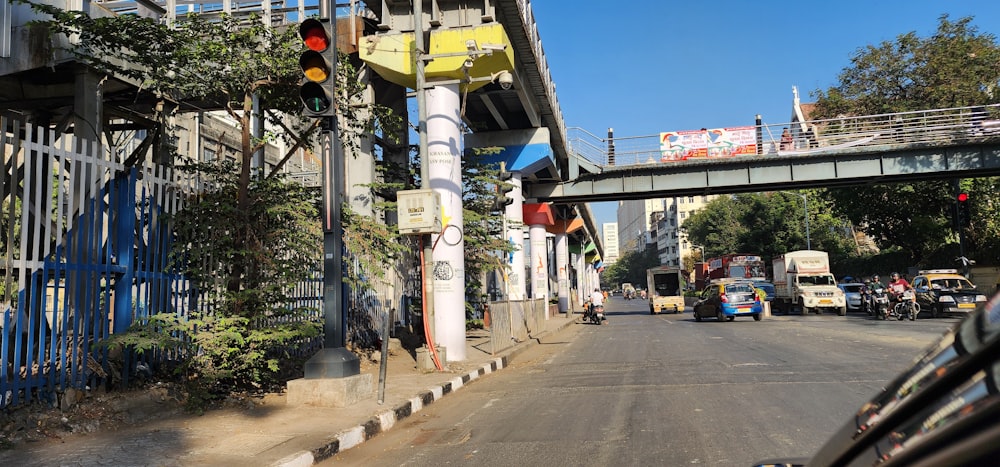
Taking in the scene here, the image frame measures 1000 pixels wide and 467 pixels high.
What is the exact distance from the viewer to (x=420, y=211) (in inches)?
436

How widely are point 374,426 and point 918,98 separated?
3978cm

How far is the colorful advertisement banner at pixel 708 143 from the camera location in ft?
97.8

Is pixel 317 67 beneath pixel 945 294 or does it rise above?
above

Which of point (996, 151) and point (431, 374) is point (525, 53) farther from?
point (996, 151)

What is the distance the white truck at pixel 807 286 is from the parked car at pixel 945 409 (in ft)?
102

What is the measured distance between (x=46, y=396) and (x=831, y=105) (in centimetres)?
4155

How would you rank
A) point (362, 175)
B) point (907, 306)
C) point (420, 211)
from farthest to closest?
point (907, 306), point (362, 175), point (420, 211)

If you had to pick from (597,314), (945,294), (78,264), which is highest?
(78,264)

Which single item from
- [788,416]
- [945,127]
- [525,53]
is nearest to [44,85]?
A: [525,53]

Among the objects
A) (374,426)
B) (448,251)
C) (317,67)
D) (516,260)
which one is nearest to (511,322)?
(448,251)

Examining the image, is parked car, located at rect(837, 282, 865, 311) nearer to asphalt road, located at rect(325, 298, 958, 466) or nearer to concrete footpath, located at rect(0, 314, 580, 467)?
asphalt road, located at rect(325, 298, 958, 466)

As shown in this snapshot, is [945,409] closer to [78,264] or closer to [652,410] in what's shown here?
[652,410]

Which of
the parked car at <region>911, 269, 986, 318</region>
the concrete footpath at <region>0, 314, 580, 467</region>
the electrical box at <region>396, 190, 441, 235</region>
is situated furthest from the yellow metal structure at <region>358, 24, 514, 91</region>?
the parked car at <region>911, 269, 986, 318</region>

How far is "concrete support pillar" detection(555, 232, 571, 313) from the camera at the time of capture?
140 ft
